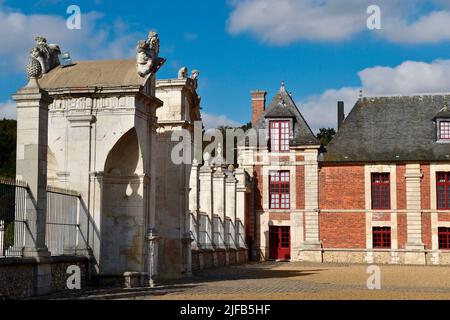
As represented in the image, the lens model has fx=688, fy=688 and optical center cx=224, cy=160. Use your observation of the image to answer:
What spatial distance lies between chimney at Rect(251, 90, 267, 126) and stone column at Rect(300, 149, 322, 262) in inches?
209

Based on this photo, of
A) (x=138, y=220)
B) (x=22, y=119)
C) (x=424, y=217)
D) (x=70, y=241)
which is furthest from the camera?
(x=424, y=217)

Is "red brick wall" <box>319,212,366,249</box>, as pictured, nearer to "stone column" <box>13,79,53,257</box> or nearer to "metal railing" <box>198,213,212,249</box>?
"metal railing" <box>198,213,212,249</box>

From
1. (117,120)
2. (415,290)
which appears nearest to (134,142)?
(117,120)

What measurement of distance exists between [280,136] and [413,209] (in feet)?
24.6

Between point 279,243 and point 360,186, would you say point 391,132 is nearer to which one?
point 360,186

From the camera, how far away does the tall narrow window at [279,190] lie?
3459 centimetres

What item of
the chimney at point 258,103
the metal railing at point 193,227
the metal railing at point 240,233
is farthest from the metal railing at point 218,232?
the chimney at point 258,103

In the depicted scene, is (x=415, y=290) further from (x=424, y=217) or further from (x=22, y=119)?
(x=424, y=217)

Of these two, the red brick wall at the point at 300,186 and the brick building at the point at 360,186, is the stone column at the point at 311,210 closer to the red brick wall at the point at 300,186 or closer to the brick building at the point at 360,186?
the brick building at the point at 360,186

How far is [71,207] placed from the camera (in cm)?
1422

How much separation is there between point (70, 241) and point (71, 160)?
5.82 feet

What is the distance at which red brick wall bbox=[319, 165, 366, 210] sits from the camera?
33.6 metres

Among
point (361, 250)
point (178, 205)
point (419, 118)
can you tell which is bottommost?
point (361, 250)

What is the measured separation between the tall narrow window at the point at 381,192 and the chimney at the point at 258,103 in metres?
8.12
